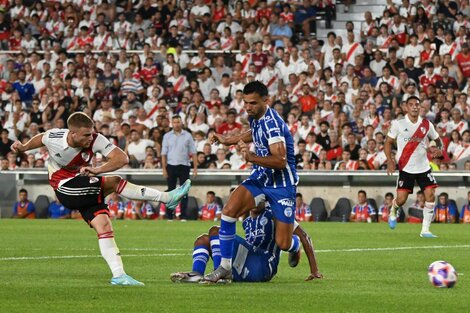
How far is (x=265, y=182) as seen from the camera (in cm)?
1282

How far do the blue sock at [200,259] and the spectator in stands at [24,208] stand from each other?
18924 mm

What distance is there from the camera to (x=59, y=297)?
440 inches

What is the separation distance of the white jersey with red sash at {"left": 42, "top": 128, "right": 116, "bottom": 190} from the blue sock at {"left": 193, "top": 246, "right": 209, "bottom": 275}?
147cm

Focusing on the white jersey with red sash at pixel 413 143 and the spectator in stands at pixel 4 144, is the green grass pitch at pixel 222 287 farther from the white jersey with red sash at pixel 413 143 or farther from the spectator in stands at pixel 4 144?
the spectator in stands at pixel 4 144

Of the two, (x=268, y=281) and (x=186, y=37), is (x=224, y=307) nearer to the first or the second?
(x=268, y=281)

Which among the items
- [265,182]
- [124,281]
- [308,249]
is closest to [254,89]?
[265,182]

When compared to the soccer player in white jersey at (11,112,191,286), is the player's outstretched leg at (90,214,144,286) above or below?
below

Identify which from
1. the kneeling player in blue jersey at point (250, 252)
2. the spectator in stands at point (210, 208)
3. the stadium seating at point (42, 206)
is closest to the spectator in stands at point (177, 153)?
the spectator in stands at point (210, 208)

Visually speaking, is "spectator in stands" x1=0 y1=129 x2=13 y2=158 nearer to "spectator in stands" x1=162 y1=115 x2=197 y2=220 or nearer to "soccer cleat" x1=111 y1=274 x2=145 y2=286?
"spectator in stands" x1=162 y1=115 x2=197 y2=220

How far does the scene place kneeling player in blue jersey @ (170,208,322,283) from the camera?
12.6m

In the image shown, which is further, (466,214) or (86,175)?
(466,214)

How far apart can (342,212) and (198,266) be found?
54.4ft

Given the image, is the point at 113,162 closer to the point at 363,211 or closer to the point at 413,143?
the point at 413,143

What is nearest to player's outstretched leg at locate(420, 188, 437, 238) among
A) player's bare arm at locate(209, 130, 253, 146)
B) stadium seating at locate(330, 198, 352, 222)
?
stadium seating at locate(330, 198, 352, 222)
